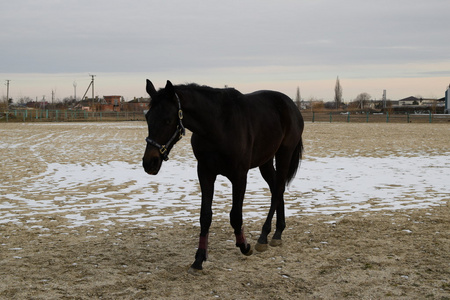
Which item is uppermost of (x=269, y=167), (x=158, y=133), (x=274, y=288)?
(x=158, y=133)

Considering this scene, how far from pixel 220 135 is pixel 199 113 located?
0.92ft

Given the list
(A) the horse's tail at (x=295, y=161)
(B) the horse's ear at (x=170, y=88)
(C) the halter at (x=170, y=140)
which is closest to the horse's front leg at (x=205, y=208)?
(C) the halter at (x=170, y=140)

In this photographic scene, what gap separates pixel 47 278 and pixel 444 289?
10.8 ft

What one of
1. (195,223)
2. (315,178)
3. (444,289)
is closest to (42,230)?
(195,223)

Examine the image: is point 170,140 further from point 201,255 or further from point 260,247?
point 260,247

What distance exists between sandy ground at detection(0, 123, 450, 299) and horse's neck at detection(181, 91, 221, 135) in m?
1.30

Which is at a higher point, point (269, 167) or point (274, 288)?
point (269, 167)

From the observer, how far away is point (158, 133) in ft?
13.3

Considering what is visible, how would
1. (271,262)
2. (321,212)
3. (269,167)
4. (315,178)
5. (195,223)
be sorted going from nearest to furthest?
(271,262)
(269,167)
(195,223)
(321,212)
(315,178)

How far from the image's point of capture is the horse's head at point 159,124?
3.99 m

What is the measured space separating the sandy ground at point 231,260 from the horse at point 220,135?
12.7 inches

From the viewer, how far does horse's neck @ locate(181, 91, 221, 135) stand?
428cm

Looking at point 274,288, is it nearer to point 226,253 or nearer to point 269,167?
point 226,253

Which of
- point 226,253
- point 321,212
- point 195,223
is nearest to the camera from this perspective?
point 226,253
